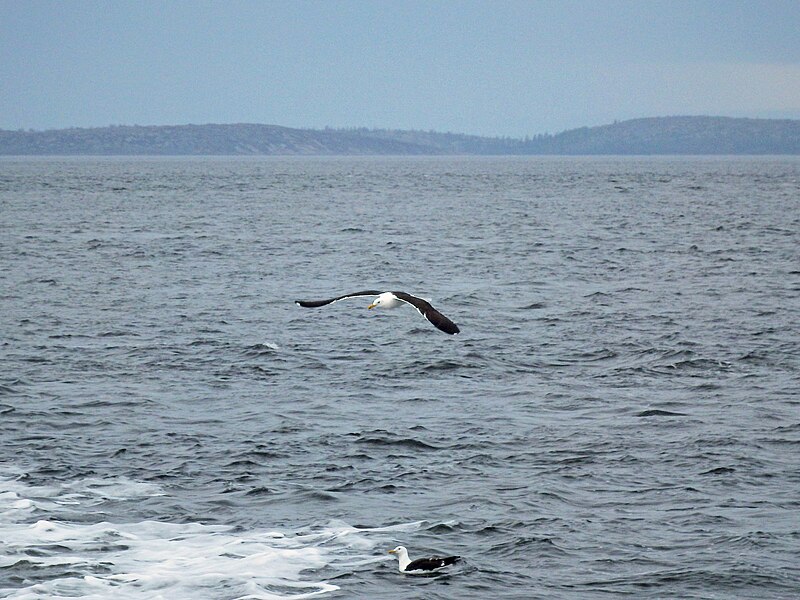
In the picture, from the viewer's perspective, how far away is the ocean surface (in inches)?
629

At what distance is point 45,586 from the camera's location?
15336 mm

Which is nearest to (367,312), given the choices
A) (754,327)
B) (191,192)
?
(754,327)

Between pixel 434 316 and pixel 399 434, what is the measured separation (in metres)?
4.98

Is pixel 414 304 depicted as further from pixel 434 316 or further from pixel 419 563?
pixel 419 563

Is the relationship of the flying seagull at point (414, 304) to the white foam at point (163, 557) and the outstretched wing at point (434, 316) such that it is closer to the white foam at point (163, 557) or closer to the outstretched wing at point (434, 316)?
the outstretched wing at point (434, 316)

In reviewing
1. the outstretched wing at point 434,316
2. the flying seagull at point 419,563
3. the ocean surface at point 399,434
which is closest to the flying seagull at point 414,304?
the outstretched wing at point 434,316

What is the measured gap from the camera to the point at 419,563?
51.4 feet

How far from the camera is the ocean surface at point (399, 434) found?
15977mm

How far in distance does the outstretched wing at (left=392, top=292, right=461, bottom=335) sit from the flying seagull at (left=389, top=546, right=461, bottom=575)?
2884 millimetres

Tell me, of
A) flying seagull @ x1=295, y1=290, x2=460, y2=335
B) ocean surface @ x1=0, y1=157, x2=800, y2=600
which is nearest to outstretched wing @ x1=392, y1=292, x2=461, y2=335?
flying seagull @ x1=295, y1=290, x2=460, y2=335

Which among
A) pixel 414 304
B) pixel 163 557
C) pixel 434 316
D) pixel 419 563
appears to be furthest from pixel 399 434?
pixel 163 557

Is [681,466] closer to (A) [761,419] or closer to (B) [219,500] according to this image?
(A) [761,419]

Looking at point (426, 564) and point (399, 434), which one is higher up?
point (399, 434)

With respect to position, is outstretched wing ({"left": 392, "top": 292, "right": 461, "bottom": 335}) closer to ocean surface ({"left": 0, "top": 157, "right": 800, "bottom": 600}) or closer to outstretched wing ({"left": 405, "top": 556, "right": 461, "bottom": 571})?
ocean surface ({"left": 0, "top": 157, "right": 800, "bottom": 600})
